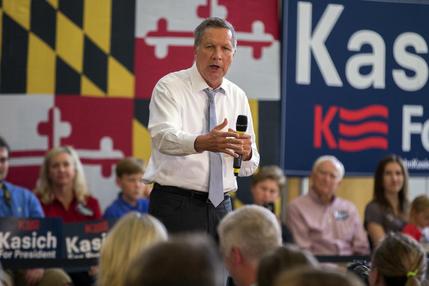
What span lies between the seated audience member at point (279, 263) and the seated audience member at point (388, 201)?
4.53 m

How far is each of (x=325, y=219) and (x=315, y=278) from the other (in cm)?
514

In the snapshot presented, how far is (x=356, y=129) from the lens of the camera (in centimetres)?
768

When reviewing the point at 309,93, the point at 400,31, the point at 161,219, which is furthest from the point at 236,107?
the point at 400,31

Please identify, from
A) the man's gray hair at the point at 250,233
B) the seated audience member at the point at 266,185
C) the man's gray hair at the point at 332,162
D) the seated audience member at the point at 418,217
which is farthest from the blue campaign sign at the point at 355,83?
the man's gray hair at the point at 250,233

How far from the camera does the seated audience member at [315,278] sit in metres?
1.78

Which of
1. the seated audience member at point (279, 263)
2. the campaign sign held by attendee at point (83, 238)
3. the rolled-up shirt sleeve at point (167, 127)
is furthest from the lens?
the campaign sign held by attendee at point (83, 238)

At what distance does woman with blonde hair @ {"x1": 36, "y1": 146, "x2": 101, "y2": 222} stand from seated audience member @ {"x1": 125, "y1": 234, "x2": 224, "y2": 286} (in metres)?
4.65

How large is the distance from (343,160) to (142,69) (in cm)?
183

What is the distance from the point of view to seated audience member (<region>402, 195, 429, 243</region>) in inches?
260

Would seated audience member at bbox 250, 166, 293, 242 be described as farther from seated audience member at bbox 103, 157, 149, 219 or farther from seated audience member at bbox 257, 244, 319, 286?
seated audience member at bbox 257, 244, 319, 286

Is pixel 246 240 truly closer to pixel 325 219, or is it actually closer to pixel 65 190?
pixel 65 190

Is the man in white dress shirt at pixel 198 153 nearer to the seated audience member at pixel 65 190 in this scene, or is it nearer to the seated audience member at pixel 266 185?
the seated audience member at pixel 65 190

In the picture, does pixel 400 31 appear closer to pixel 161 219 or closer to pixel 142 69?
pixel 142 69

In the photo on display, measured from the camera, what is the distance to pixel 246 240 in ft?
9.44
